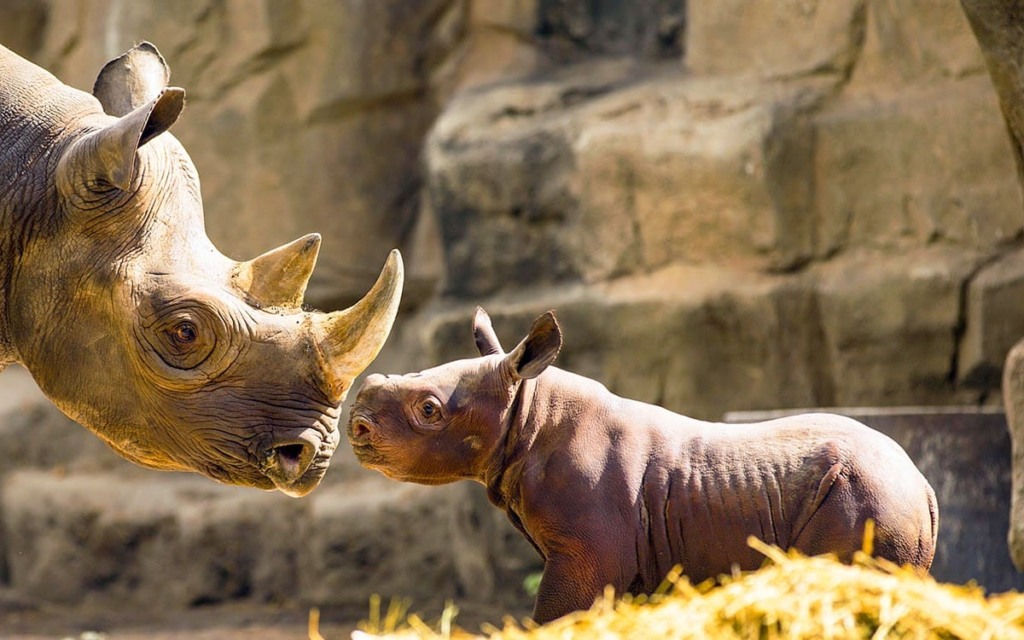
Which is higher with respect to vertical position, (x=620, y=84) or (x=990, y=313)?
(x=620, y=84)

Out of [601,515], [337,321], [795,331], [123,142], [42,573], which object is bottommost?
[42,573]

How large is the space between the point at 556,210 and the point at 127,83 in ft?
9.68

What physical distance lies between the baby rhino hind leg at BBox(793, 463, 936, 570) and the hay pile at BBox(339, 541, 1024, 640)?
833 mm

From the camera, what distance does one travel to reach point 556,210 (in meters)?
7.41

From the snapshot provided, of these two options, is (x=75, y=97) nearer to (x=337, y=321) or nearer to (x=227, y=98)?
(x=337, y=321)

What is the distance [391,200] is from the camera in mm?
8930

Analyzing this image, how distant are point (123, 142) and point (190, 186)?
0.45m

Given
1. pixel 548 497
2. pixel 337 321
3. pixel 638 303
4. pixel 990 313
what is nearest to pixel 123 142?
pixel 337 321

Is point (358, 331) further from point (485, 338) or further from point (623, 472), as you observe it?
point (623, 472)

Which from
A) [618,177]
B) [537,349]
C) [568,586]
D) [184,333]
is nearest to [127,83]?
[184,333]

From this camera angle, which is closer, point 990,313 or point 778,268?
point 990,313

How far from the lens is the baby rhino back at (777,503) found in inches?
141

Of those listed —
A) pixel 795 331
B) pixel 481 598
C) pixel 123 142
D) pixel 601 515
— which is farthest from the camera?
pixel 481 598

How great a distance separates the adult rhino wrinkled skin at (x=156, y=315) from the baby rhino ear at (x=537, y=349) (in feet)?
2.05
